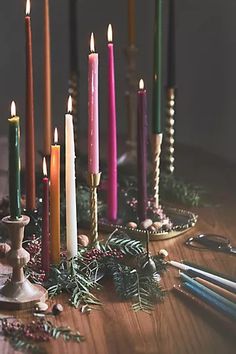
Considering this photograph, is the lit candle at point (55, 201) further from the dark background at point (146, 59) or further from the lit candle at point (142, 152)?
the dark background at point (146, 59)

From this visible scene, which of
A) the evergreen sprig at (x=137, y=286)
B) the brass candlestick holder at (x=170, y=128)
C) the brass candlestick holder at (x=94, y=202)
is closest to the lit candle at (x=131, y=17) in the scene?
the brass candlestick holder at (x=170, y=128)

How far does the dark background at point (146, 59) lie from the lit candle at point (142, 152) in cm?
38

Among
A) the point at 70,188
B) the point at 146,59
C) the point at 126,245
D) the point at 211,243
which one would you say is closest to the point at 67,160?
the point at 70,188

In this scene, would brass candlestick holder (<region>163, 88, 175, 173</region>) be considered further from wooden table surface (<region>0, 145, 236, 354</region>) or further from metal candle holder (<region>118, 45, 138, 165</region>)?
wooden table surface (<region>0, 145, 236, 354</region>)

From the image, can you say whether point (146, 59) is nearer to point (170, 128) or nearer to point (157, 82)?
point (170, 128)

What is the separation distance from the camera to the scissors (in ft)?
3.41

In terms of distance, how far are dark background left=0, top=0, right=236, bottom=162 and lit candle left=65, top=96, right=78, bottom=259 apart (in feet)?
1.57

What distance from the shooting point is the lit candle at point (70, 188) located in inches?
36.5

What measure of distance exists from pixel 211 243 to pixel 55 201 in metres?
0.24

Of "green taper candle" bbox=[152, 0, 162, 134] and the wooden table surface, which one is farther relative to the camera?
"green taper candle" bbox=[152, 0, 162, 134]

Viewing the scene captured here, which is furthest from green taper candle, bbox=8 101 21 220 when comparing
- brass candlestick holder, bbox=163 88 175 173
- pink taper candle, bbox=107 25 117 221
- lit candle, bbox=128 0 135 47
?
lit candle, bbox=128 0 135 47

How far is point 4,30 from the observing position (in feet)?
4.94

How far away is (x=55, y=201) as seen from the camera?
0.93 metres

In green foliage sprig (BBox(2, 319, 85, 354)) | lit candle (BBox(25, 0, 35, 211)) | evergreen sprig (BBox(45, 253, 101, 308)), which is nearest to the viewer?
green foliage sprig (BBox(2, 319, 85, 354))
